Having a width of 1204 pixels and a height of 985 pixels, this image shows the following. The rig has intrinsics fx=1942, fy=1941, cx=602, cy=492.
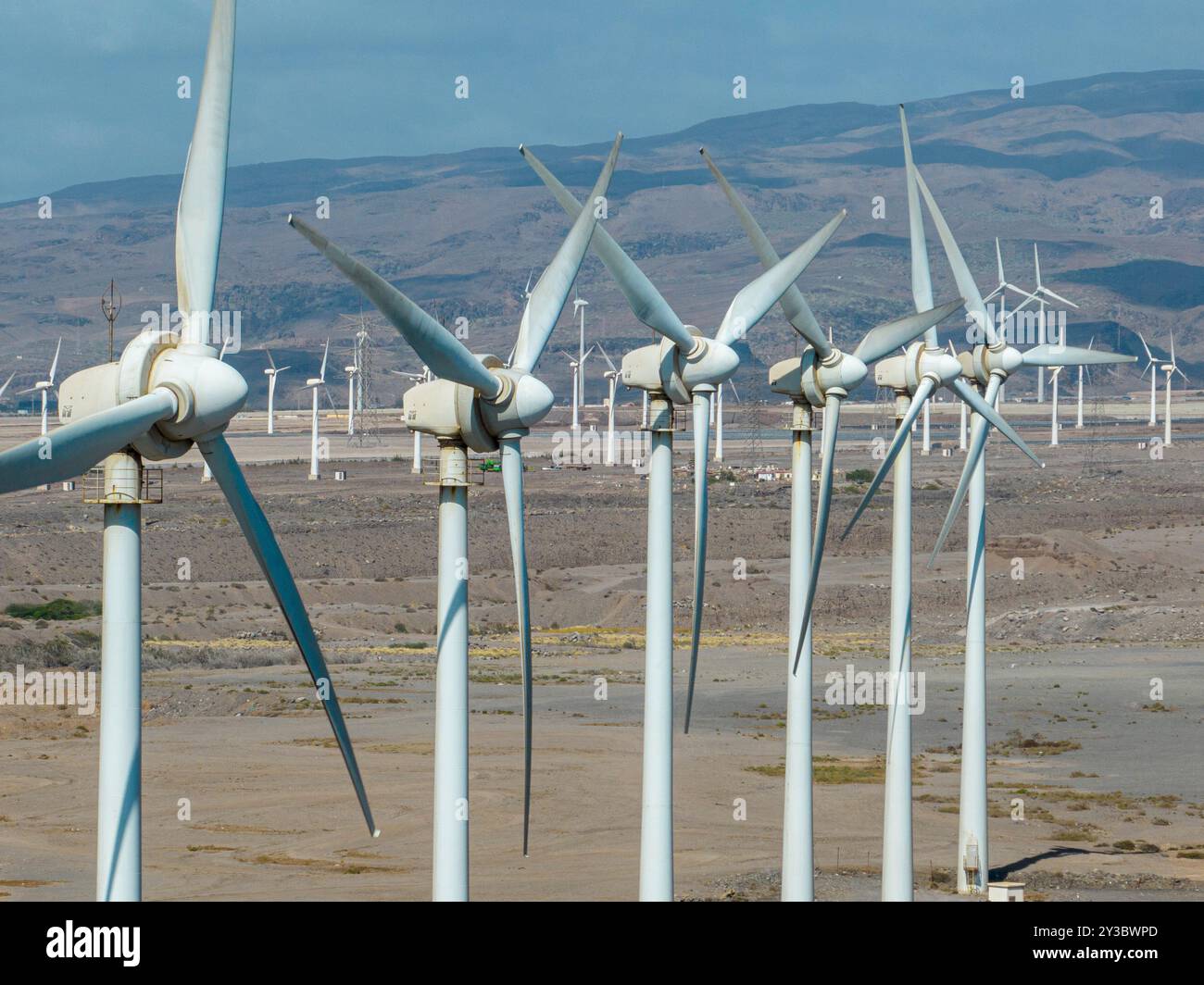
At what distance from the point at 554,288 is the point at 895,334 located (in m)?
12.0

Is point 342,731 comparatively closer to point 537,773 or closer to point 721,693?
point 537,773

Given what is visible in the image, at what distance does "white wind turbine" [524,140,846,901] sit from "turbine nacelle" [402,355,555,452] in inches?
174

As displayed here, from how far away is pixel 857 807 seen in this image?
57156 millimetres

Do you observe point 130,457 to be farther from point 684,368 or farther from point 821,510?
point 821,510

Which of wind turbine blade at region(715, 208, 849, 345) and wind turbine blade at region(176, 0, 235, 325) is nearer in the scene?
wind turbine blade at region(176, 0, 235, 325)

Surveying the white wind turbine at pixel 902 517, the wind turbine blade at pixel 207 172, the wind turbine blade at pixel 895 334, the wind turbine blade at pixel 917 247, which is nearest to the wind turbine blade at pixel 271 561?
the wind turbine blade at pixel 207 172

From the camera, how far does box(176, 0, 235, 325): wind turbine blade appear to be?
81.7 feet

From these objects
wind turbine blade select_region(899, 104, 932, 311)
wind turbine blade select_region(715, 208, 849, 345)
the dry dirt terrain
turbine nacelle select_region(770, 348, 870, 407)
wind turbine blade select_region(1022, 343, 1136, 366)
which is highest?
wind turbine blade select_region(899, 104, 932, 311)

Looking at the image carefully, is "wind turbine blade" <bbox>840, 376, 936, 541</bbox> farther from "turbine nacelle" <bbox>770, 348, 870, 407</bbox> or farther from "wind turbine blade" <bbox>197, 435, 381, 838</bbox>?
"wind turbine blade" <bbox>197, 435, 381, 838</bbox>

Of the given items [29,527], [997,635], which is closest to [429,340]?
[997,635]

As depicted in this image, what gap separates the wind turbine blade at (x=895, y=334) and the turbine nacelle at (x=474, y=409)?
44.9ft

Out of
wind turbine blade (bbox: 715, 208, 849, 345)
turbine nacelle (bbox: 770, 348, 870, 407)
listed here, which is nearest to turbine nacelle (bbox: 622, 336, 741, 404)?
wind turbine blade (bbox: 715, 208, 849, 345)

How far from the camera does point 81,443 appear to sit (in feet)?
68.1
